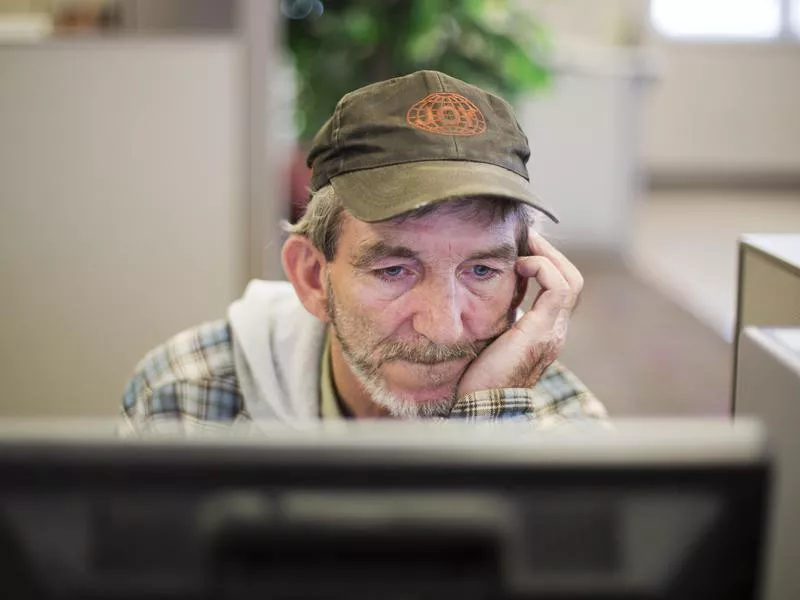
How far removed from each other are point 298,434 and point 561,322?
2.87 ft

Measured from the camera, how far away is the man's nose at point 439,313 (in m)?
1.11

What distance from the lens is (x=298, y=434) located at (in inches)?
15.1

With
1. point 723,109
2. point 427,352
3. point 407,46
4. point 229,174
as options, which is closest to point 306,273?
point 427,352

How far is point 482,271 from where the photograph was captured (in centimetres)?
116

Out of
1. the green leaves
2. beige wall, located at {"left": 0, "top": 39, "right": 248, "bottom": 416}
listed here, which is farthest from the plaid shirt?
the green leaves

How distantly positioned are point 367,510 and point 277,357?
3.05ft

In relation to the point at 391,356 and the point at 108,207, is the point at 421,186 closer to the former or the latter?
the point at 391,356

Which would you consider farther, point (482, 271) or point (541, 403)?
point (541, 403)

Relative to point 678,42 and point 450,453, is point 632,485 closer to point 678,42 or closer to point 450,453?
point 450,453

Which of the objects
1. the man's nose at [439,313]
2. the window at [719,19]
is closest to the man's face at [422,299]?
the man's nose at [439,313]

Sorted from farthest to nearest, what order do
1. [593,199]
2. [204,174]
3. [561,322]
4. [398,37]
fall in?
[593,199] → [398,37] → [204,174] → [561,322]

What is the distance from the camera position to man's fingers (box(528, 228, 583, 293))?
4.05 feet

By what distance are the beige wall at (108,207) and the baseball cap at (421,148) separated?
1.61 metres

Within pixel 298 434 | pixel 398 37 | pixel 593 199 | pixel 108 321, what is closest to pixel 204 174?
pixel 108 321
